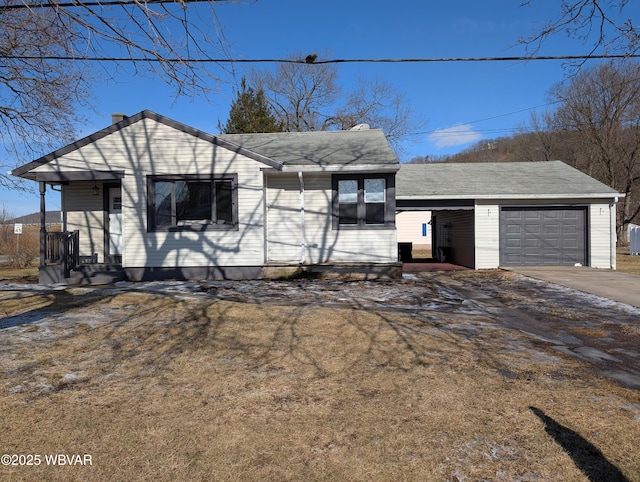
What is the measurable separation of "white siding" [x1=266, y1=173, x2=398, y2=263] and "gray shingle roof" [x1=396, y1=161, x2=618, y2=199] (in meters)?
3.52

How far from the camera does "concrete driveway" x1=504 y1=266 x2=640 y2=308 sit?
873 centimetres

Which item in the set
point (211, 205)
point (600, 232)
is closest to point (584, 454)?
point (211, 205)

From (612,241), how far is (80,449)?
1579 centimetres

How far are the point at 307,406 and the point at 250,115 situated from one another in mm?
28331

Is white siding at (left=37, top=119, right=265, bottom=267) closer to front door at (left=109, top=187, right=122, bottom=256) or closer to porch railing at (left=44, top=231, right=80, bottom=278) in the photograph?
porch railing at (left=44, top=231, right=80, bottom=278)

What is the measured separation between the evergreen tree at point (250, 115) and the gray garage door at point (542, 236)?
64.4 feet

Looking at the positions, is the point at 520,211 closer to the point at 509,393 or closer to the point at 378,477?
the point at 509,393

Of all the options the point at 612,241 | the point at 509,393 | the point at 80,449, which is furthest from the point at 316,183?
the point at 612,241

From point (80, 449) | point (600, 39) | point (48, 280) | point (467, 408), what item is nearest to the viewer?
point (80, 449)

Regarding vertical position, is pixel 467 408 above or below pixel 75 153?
below

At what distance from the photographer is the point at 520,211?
555 inches

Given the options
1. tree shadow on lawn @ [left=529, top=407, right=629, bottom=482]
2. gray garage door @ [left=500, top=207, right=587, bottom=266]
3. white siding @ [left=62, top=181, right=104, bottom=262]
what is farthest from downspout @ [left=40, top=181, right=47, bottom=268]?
gray garage door @ [left=500, top=207, right=587, bottom=266]

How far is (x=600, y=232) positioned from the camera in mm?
13758

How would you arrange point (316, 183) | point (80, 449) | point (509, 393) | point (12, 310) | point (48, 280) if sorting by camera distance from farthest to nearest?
point (316, 183) → point (48, 280) → point (12, 310) → point (509, 393) → point (80, 449)
